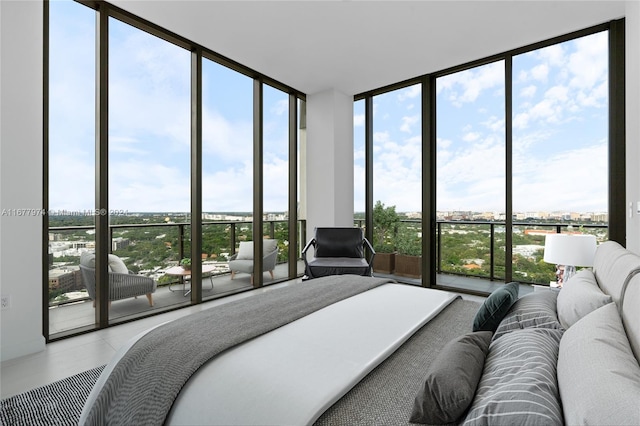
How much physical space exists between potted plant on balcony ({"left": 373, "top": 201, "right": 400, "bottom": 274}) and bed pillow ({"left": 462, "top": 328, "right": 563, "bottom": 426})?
3911 millimetres

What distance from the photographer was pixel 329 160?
16.1 ft

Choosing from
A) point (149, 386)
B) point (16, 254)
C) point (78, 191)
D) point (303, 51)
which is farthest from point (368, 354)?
point (303, 51)

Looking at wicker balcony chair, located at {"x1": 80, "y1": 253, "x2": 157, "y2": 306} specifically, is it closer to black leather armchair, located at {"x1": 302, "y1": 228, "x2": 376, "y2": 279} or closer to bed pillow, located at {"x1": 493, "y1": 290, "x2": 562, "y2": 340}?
black leather armchair, located at {"x1": 302, "y1": 228, "x2": 376, "y2": 279}

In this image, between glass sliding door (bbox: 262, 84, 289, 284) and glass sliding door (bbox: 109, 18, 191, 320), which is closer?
glass sliding door (bbox: 109, 18, 191, 320)

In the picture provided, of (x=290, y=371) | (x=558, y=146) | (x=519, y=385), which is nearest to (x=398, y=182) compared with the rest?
(x=558, y=146)

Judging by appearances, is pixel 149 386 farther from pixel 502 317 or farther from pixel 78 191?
pixel 78 191

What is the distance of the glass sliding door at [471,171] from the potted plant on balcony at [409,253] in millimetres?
290

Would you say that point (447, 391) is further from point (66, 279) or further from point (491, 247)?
point (491, 247)

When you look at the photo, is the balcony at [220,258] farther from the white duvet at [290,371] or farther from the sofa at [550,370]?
the sofa at [550,370]

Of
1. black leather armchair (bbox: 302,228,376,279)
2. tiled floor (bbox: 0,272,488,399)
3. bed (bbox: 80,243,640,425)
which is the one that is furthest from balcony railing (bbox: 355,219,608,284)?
tiled floor (bbox: 0,272,488,399)

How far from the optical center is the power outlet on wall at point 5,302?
2.33 m

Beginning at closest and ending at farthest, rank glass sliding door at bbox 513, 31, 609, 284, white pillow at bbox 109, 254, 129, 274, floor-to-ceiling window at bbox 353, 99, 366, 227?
white pillow at bbox 109, 254, 129, 274 → glass sliding door at bbox 513, 31, 609, 284 → floor-to-ceiling window at bbox 353, 99, 366, 227

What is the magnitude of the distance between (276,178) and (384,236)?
193 cm

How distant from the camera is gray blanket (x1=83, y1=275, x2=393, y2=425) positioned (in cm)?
111
